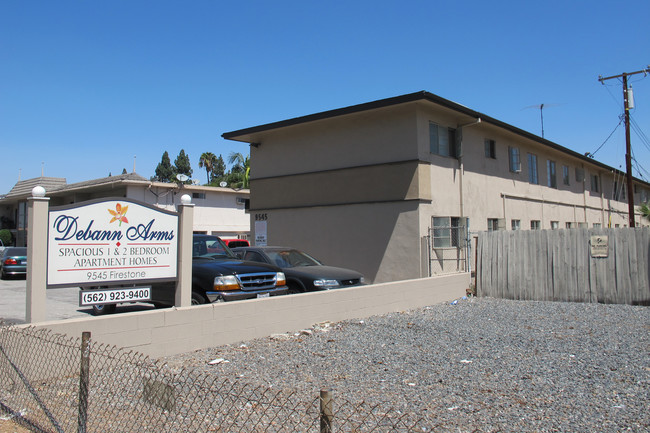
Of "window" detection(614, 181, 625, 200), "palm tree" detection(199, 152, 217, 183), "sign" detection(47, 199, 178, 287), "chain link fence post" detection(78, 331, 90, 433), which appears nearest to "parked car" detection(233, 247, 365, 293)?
"sign" detection(47, 199, 178, 287)

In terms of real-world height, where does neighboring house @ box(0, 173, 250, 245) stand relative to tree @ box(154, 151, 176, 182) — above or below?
below

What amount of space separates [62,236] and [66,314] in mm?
5573

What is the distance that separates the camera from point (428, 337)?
9.12m

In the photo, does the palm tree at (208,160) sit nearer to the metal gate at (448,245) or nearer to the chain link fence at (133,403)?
the metal gate at (448,245)

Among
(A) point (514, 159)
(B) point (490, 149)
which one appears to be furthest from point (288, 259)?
(A) point (514, 159)

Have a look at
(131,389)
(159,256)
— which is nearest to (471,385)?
(131,389)

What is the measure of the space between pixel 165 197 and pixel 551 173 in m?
20.5

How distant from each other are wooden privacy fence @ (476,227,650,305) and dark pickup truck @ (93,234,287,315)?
7119mm

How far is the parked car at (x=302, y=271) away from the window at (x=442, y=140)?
6.79 metres

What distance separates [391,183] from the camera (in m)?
17.2

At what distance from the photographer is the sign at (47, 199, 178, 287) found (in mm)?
6926

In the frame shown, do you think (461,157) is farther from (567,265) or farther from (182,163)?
(182,163)

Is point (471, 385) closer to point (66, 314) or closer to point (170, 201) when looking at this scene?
point (66, 314)

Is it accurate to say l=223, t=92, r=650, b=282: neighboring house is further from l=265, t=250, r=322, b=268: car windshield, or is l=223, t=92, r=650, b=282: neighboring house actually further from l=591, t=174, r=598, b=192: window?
l=591, t=174, r=598, b=192: window
